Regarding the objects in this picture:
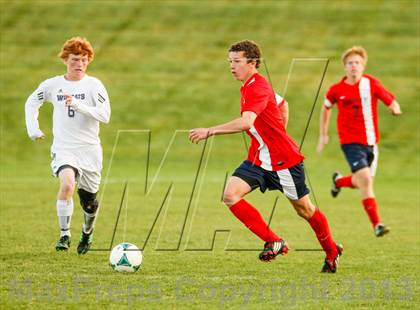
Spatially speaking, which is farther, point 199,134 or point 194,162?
point 194,162

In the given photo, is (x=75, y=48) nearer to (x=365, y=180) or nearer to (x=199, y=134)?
(x=199, y=134)

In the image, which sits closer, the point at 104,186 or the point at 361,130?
the point at 361,130

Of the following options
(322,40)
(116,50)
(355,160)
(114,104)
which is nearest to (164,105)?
(114,104)

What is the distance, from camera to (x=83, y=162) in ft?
31.8

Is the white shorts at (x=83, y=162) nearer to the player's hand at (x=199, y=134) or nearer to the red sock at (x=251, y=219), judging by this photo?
the red sock at (x=251, y=219)

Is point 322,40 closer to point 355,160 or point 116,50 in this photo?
point 116,50

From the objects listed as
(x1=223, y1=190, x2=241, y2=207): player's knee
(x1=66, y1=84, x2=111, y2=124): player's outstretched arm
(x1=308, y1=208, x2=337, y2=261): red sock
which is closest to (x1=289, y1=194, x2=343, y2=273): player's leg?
(x1=308, y1=208, x2=337, y2=261): red sock

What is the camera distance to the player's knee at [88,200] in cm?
998

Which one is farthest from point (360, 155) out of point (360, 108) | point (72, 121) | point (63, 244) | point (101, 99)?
point (63, 244)

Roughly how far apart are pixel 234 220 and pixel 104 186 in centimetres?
462

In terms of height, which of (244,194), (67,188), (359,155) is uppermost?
(359,155)

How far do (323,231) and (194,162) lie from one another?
14.0m

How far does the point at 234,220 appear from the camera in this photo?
13.4 m

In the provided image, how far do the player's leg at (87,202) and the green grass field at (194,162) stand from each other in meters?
0.32
